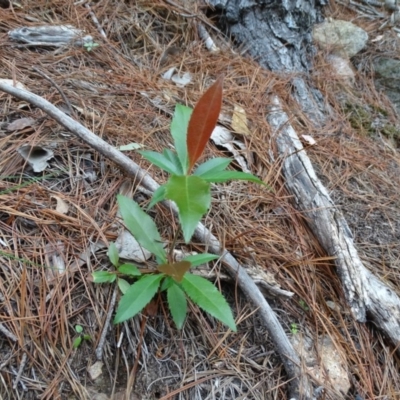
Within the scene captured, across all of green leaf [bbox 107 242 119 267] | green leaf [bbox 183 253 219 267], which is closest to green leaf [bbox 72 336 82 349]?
green leaf [bbox 107 242 119 267]

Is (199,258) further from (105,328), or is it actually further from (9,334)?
(9,334)

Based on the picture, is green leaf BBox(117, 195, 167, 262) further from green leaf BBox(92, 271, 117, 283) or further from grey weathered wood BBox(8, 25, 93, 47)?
grey weathered wood BBox(8, 25, 93, 47)

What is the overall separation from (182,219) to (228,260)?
48cm

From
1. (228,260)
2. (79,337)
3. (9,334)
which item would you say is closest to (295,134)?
(228,260)

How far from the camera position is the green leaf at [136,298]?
1.07 meters

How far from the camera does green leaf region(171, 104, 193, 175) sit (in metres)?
1.16

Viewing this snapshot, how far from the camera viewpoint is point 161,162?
1.14m

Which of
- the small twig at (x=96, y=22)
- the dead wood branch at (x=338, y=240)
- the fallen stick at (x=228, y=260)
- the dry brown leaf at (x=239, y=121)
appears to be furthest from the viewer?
the small twig at (x=96, y=22)

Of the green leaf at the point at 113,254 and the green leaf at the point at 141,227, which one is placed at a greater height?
the green leaf at the point at 141,227

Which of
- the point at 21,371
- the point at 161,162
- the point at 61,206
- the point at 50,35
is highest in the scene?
the point at 161,162

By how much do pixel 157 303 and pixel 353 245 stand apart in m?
0.84

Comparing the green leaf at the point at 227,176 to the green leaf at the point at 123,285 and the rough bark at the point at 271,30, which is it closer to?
the green leaf at the point at 123,285

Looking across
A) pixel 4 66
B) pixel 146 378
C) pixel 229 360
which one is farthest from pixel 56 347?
pixel 4 66

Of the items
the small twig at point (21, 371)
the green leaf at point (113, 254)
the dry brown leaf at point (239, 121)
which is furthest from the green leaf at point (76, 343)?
the dry brown leaf at point (239, 121)
